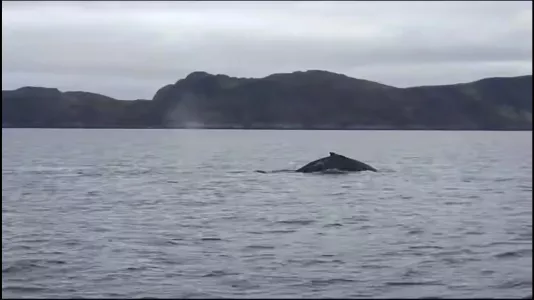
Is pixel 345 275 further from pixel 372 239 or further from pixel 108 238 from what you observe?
pixel 108 238

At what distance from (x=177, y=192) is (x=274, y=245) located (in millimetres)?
21105

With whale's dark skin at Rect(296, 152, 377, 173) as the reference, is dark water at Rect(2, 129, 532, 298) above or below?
below

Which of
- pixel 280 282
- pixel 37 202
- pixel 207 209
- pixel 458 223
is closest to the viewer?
pixel 280 282

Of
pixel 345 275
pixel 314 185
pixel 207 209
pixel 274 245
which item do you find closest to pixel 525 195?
pixel 314 185

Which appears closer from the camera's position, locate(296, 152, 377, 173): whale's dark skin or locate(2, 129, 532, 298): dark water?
locate(2, 129, 532, 298): dark water

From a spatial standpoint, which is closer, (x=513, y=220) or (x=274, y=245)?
(x=274, y=245)

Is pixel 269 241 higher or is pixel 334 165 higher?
pixel 334 165

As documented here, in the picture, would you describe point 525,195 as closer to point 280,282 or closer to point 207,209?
point 207,209

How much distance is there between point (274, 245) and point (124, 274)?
18.0 ft

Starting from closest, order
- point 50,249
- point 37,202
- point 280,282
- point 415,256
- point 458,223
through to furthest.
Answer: point 280,282
point 415,256
point 50,249
point 458,223
point 37,202

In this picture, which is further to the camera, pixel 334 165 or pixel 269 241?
pixel 334 165

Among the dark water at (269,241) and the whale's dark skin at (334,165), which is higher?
the whale's dark skin at (334,165)

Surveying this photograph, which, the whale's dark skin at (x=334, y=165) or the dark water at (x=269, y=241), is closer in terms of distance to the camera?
the dark water at (x=269, y=241)

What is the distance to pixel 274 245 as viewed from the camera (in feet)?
80.7
